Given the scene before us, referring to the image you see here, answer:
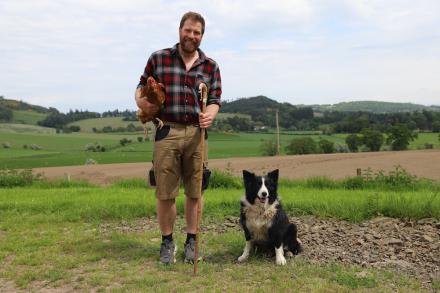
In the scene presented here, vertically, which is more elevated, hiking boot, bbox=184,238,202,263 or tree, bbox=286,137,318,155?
hiking boot, bbox=184,238,202,263

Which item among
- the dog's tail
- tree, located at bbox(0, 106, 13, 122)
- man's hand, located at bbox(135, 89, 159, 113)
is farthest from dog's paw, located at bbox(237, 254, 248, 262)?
tree, located at bbox(0, 106, 13, 122)

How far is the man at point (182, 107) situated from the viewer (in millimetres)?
5180

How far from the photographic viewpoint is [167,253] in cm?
553

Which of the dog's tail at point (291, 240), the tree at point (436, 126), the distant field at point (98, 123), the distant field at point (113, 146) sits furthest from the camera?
the distant field at point (98, 123)

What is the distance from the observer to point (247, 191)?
18.4 ft

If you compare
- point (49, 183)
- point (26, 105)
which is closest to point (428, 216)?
point (49, 183)

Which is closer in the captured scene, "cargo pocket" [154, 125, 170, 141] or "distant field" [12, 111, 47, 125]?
"cargo pocket" [154, 125, 170, 141]

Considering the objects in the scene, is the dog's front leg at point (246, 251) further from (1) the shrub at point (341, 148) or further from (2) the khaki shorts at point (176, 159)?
(1) the shrub at point (341, 148)

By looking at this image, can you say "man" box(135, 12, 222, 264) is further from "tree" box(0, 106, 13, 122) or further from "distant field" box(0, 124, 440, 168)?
"tree" box(0, 106, 13, 122)

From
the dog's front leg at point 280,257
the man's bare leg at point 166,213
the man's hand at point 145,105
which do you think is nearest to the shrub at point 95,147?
the man's bare leg at point 166,213

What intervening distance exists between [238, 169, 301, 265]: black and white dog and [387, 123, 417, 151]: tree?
37839mm

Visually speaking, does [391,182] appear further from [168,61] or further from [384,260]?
[168,61]

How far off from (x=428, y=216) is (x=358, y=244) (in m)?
1.85

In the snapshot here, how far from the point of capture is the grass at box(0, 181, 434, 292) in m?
4.68
